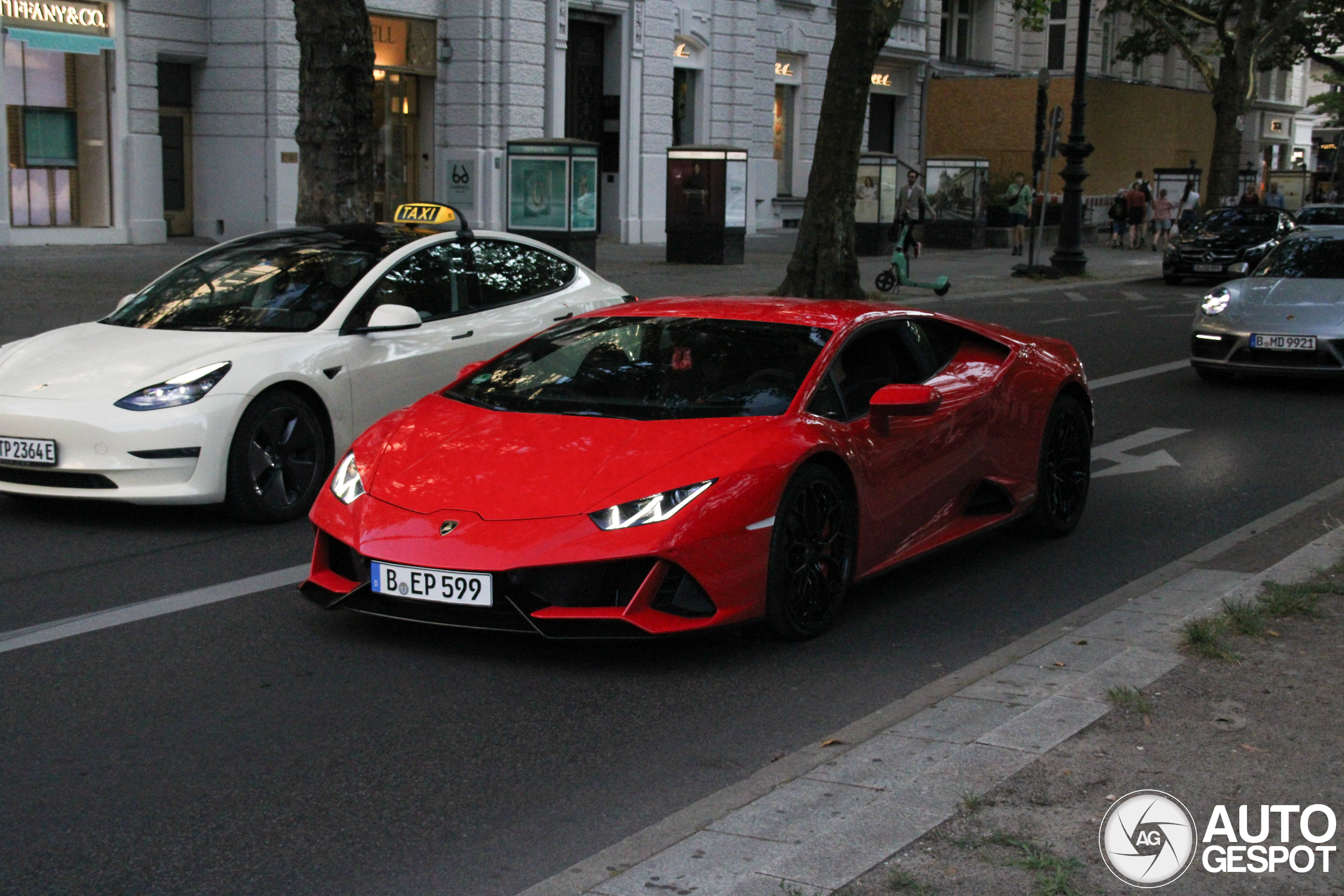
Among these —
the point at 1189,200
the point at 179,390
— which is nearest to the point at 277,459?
the point at 179,390

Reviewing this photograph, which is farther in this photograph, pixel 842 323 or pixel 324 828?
pixel 842 323

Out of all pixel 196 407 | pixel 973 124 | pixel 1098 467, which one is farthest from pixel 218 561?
pixel 973 124

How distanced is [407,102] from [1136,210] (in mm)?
18944

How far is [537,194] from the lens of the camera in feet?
79.7

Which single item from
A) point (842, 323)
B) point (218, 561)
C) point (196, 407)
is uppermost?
point (842, 323)

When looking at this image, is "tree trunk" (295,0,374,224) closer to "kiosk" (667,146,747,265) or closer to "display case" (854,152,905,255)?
"kiosk" (667,146,747,265)

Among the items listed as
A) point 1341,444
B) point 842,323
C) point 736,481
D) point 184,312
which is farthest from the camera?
point 1341,444

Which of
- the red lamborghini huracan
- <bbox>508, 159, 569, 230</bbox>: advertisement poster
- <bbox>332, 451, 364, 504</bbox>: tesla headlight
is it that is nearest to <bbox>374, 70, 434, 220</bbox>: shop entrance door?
<bbox>508, 159, 569, 230</bbox>: advertisement poster

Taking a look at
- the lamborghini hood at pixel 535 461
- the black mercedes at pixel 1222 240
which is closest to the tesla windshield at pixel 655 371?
the lamborghini hood at pixel 535 461

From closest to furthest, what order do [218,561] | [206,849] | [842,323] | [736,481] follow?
[206,849] < [736,481] < [842,323] < [218,561]

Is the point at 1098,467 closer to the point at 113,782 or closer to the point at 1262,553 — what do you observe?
the point at 1262,553

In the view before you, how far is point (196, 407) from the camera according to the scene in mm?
7508

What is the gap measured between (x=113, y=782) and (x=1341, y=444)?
9181 mm

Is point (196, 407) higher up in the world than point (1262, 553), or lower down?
higher up
